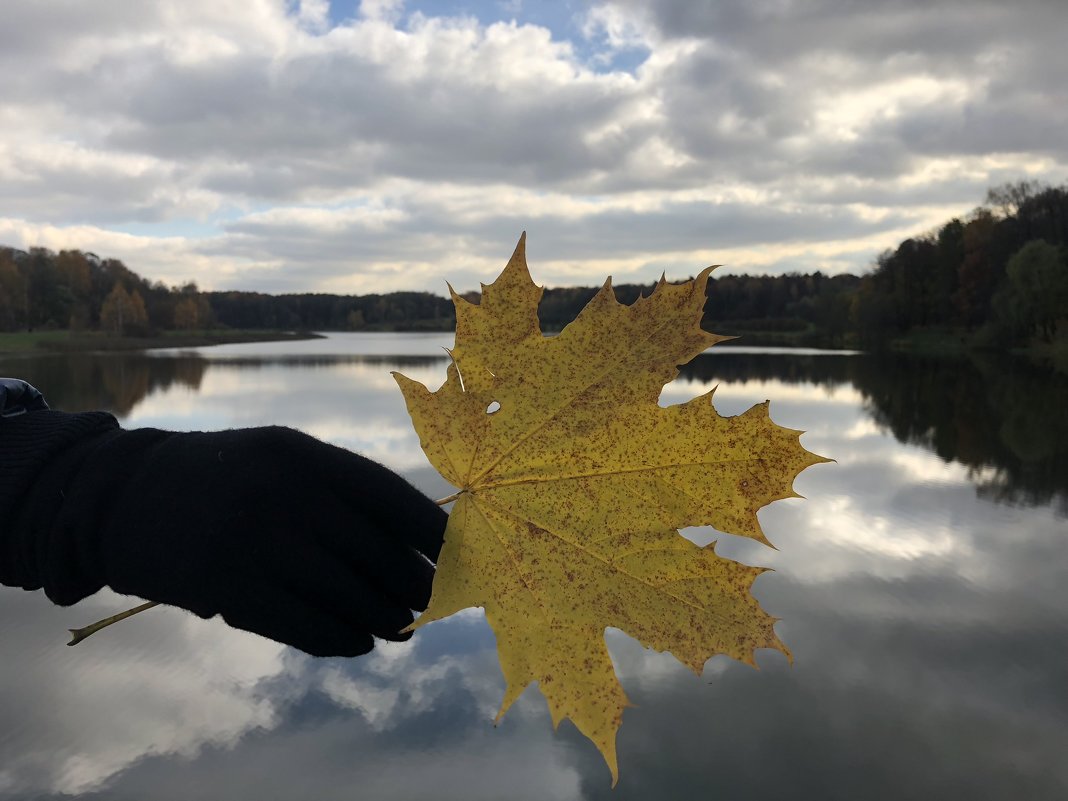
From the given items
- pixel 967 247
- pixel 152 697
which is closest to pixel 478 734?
pixel 152 697

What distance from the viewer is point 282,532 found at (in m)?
1.04

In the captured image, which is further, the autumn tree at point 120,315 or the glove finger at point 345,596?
the autumn tree at point 120,315

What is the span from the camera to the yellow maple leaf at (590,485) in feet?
2.79

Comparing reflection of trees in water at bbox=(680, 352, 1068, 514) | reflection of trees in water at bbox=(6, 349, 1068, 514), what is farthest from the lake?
reflection of trees in water at bbox=(6, 349, 1068, 514)

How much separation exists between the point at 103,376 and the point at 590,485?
111 ft

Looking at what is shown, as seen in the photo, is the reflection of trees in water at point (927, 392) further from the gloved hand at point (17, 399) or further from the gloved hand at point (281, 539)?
the gloved hand at point (17, 399)

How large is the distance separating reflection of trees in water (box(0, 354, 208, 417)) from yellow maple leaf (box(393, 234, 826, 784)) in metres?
20.8

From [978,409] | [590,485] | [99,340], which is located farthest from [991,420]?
[99,340]

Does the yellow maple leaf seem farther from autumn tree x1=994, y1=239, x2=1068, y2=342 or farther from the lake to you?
autumn tree x1=994, y1=239, x2=1068, y2=342

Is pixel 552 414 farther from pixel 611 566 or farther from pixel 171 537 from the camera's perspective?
pixel 171 537

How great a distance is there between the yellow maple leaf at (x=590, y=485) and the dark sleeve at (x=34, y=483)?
85 centimetres

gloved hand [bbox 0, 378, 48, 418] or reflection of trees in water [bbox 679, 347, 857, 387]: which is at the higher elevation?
gloved hand [bbox 0, 378, 48, 418]

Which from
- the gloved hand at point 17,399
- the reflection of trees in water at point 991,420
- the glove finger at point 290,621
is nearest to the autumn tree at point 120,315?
the reflection of trees in water at point 991,420

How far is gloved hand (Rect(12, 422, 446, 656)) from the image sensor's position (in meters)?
1.04
